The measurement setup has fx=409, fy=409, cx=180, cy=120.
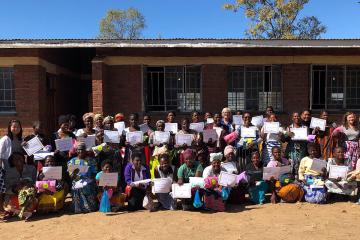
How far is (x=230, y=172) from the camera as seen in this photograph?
6582 millimetres

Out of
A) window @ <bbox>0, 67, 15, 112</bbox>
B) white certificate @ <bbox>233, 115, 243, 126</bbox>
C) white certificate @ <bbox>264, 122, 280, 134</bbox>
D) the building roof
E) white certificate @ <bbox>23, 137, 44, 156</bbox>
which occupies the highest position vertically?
the building roof

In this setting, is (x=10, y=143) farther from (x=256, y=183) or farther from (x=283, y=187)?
(x=283, y=187)

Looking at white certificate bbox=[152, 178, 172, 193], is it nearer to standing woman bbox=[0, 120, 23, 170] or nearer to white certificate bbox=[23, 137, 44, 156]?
white certificate bbox=[23, 137, 44, 156]

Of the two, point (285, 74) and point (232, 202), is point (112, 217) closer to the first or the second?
point (232, 202)

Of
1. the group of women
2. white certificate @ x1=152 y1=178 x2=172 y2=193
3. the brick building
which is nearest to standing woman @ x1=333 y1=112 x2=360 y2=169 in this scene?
the group of women

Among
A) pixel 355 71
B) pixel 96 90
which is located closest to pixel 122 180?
pixel 96 90

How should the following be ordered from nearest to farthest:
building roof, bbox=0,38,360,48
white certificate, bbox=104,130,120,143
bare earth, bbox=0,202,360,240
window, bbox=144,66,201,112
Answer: bare earth, bbox=0,202,360,240 < white certificate, bbox=104,130,120,143 < building roof, bbox=0,38,360,48 < window, bbox=144,66,201,112

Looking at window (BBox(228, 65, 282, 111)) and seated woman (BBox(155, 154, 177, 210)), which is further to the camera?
window (BBox(228, 65, 282, 111))

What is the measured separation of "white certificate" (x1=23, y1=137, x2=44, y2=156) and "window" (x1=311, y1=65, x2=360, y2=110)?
752cm

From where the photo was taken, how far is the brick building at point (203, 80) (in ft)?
34.1

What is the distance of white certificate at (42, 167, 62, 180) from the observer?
625cm

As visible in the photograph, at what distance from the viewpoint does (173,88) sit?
11180mm

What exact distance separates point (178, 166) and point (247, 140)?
129 centimetres

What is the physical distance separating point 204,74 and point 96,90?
286 cm
